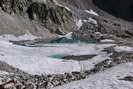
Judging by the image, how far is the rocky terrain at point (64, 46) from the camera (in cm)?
2203

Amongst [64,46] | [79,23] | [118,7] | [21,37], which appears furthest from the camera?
[118,7]

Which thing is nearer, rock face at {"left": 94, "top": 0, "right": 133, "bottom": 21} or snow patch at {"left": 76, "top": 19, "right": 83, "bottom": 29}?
snow patch at {"left": 76, "top": 19, "right": 83, "bottom": 29}

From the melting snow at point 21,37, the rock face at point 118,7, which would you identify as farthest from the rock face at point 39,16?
the rock face at point 118,7

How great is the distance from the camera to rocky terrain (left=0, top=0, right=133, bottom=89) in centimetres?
2203

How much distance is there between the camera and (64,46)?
54625 millimetres

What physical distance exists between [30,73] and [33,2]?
5773 cm

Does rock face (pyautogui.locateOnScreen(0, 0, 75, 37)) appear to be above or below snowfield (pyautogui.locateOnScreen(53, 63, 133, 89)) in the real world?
above

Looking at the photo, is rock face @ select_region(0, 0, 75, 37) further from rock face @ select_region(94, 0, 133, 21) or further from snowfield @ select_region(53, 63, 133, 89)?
snowfield @ select_region(53, 63, 133, 89)

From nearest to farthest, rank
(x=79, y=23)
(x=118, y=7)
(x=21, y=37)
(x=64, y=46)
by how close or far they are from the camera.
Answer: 1. (x=64, y=46)
2. (x=21, y=37)
3. (x=79, y=23)
4. (x=118, y=7)

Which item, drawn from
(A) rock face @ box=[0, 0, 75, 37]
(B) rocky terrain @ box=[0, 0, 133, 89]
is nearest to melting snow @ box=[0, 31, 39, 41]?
(B) rocky terrain @ box=[0, 0, 133, 89]

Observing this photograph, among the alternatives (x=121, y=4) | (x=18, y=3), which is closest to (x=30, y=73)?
(x=18, y=3)

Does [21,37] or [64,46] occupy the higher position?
[21,37]

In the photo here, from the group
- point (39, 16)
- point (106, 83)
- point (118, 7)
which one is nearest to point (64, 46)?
point (39, 16)

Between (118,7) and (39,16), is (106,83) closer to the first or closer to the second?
(39,16)
